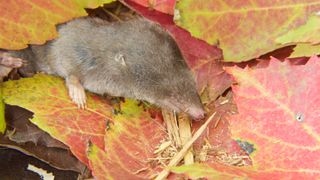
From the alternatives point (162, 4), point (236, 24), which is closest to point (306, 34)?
point (236, 24)

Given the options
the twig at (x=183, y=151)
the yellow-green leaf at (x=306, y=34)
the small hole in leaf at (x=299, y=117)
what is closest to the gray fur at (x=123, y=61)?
the twig at (x=183, y=151)

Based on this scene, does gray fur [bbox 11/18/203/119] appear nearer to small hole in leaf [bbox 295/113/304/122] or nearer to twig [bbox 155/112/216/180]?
twig [bbox 155/112/216/180]

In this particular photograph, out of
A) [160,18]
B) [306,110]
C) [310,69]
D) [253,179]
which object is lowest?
[253,179]

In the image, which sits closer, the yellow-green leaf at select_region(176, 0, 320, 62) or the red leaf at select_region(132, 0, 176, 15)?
the yellow-green leaf at select_region(176, 0, 320, 62)

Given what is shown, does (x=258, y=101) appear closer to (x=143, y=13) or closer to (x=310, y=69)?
(x=310, y=69)

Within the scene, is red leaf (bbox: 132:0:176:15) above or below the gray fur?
above

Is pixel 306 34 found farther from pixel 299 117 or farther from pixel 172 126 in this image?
pixel 172 126

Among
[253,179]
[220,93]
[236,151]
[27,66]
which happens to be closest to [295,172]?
[253,179]

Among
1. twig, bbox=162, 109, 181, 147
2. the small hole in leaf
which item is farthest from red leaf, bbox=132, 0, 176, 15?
the small hole in leaf
